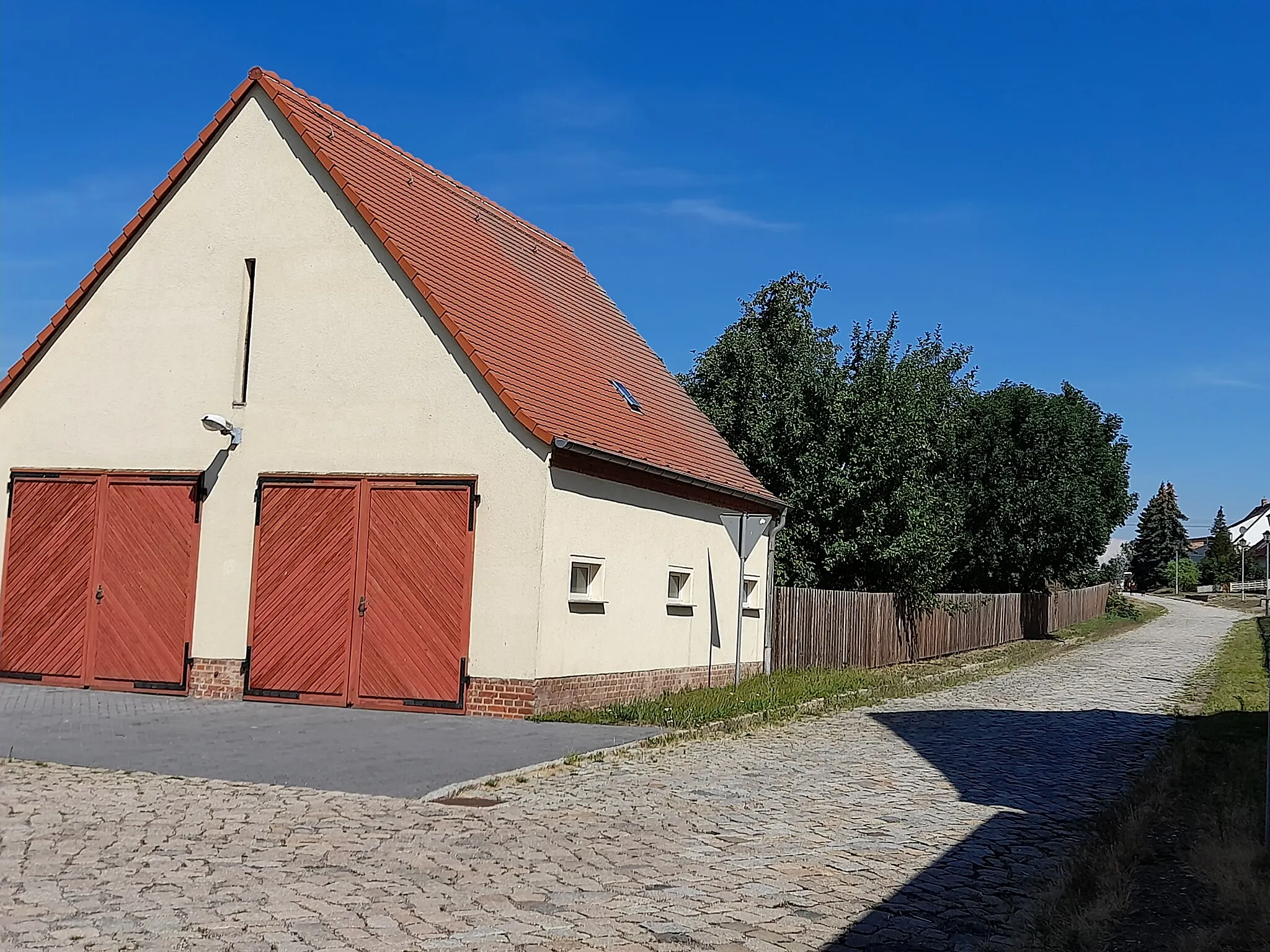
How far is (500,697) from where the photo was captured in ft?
48.3

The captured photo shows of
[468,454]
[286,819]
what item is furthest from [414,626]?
[286,819]

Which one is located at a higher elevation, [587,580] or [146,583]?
[587,580]

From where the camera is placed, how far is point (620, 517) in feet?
55.0

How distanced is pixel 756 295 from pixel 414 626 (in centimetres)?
3562

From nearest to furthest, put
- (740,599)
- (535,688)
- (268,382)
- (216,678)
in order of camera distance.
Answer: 1. (535,688)
2. (216,678)
3. (268,382)
4. (740,599)

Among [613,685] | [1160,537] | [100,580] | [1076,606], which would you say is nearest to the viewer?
[613,685]

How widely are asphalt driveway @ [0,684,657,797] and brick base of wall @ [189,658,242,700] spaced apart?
0.28 meters

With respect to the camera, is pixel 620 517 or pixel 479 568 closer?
pixel 479 568

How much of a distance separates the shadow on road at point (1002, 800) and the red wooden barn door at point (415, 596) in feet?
18.0

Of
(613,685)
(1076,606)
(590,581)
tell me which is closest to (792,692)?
(613,685)

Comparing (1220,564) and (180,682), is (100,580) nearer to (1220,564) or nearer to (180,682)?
(180,682)

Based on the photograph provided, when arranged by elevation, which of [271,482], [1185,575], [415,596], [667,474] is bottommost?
[415,596]

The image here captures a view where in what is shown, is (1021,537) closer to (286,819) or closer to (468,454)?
(468,454)

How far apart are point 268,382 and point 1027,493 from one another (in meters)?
32.9
